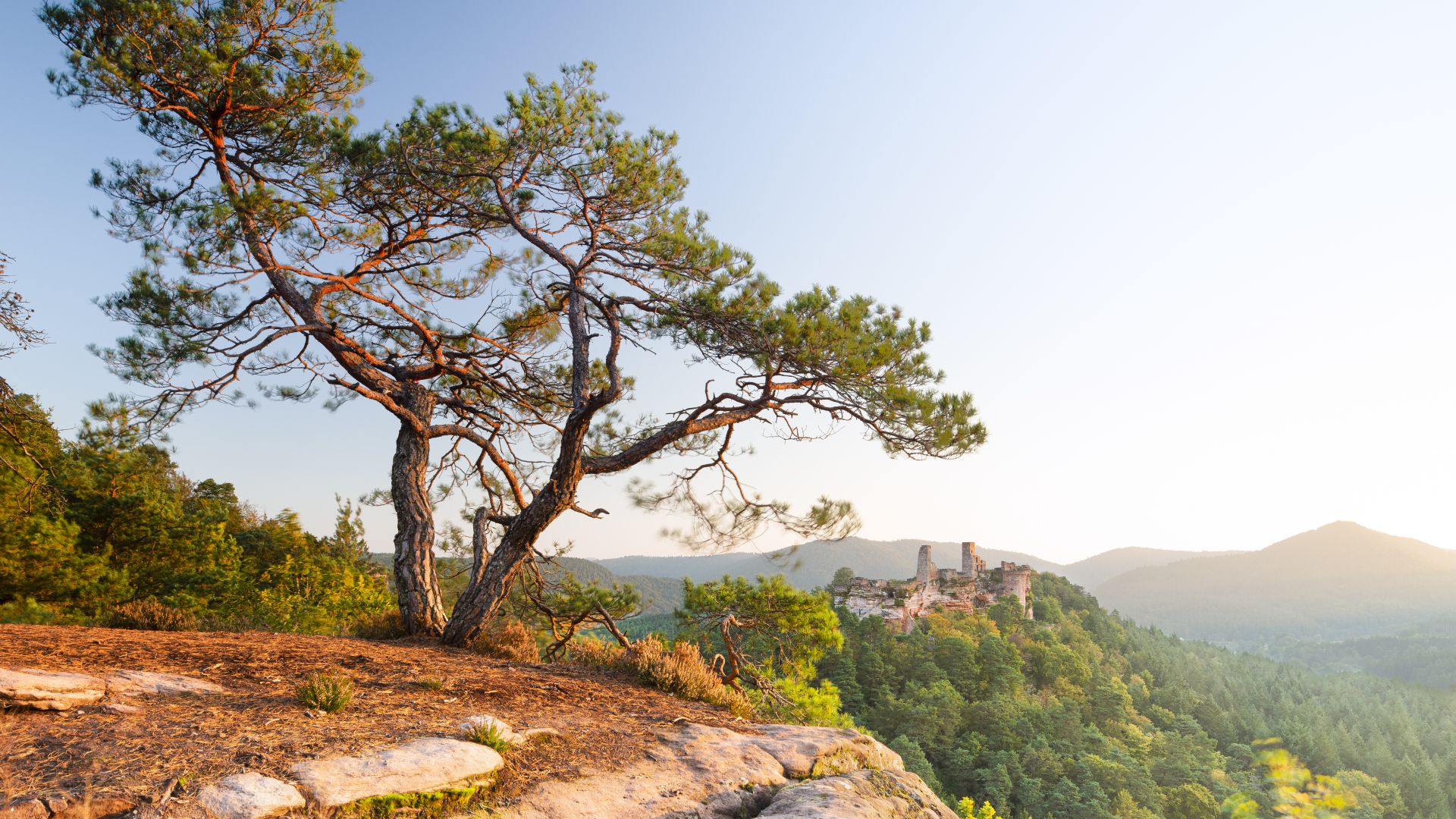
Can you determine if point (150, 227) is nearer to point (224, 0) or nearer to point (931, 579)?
point (224, 0)

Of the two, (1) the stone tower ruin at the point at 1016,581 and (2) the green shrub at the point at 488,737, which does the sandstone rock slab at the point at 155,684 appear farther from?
(1) the stone tower ruin at the point at 1016,581

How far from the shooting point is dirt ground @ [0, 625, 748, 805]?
2.23m

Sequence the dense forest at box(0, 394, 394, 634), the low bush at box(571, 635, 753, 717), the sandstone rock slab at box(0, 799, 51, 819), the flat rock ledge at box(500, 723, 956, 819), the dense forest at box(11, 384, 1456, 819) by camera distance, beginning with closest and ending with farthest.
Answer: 1. the sandstone rock slab at box(0, 799, 51, 819)
2. the flat rock ledge at box(500, 723, 956, 819)
3. the low bush at box(571, 635, 753, 717)
4. the dense forest at box(11, 384, 1456, 819)
5. the dense forest at box(0, 394, 394, 634)

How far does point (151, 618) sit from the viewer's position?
611cm

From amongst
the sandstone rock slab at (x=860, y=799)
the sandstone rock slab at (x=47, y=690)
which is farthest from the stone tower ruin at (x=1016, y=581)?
the sandstone rock slab at (x=47, y=690)

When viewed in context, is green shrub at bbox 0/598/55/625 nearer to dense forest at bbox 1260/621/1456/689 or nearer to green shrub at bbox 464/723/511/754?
green shrub at bbox 464/723/511/754

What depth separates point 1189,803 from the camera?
2758cm

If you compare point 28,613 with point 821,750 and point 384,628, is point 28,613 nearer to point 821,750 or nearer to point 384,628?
point 384,628

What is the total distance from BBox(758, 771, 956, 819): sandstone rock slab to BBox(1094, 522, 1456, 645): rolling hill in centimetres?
12473

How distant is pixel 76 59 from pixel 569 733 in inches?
254

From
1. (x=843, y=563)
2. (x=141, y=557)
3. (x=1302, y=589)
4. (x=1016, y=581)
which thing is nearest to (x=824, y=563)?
(x=843, y=563)

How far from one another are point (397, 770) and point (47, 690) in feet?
5.34

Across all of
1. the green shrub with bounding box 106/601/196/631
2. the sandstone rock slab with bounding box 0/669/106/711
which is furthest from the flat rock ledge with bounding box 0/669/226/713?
the green shrub with bounding box 106/601/196/631

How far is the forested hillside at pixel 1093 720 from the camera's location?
27656 millimetres
